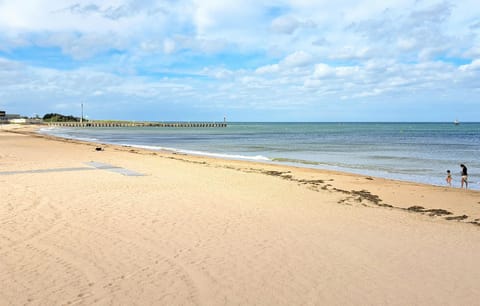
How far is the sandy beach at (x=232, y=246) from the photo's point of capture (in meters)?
4.79

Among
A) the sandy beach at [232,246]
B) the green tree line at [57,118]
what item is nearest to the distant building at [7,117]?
the green tree line at [57,118]

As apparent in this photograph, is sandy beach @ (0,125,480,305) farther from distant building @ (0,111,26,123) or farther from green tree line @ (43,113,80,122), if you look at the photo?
green tree line @ (43,113,80,122)

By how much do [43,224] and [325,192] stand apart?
7.98 metres

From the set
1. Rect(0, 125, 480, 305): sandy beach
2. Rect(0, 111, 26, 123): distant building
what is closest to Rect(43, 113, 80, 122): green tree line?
Rect(0, 111, 26, 123): distant building

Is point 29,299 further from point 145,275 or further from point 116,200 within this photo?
point 116,200

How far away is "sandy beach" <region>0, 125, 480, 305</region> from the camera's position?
4.79 metres

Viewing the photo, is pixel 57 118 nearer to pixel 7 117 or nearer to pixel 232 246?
pixel 7 117

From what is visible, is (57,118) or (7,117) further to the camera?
(57,118)

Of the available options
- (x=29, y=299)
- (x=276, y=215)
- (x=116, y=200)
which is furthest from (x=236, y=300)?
(x=116, y=200)

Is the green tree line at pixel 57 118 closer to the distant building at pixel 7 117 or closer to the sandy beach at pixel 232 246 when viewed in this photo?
the distant building at pixel 7 117

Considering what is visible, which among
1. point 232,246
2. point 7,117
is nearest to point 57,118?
point 7,117

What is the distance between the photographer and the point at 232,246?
6582mm

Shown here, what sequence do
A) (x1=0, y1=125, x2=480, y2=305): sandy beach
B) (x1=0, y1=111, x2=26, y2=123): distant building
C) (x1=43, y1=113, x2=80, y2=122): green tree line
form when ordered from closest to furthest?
(x1=0, y1=125, x2=480, y2=305): sandy beach → (x1=0, y1=111, x2=26, y2=123): distant building → (x1=43, y1=113, x2=80, y2=122): green tree line

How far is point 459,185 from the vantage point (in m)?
15.2
